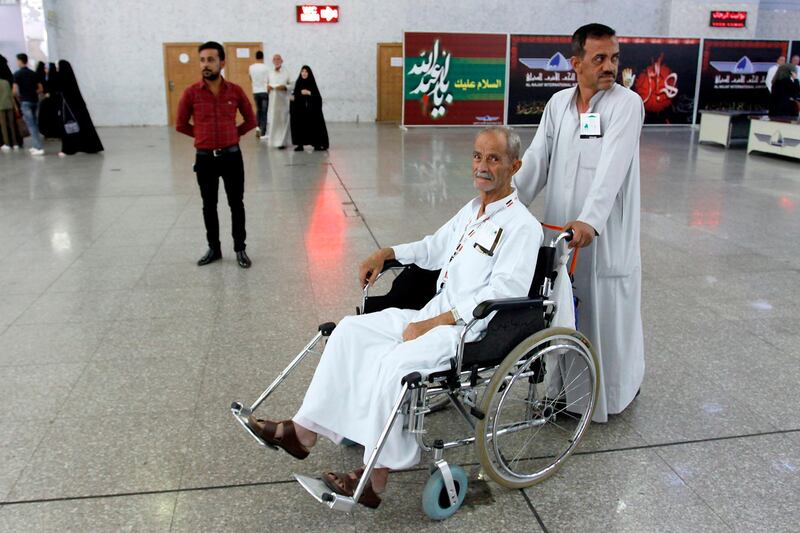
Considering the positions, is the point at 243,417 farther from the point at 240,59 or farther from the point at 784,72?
the point at 240,59

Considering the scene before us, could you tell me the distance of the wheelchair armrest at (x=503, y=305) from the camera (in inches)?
79.0

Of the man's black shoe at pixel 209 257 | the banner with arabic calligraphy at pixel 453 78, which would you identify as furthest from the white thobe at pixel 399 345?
the banner with arabic calligraphy at pixel 453 78

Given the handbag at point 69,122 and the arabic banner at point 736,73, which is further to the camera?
the arabic banner at point 736,73

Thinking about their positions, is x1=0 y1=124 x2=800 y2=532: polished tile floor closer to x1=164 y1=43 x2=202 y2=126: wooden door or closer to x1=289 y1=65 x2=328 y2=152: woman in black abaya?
x1=289 y1=65 x2=328 y2=152: woman in black abaya

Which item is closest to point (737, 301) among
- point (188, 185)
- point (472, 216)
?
point (472, 216)

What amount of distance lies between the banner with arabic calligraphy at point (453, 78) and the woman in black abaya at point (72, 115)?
661 cm

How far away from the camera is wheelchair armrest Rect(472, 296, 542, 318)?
201cm

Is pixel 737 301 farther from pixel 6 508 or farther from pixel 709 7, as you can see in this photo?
pixel 709 7

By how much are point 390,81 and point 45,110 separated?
27.3ft

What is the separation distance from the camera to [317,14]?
16.5 m

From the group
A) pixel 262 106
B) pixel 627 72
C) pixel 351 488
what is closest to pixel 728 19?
pixel 627 72

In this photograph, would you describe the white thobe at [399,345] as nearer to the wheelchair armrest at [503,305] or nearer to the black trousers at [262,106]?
the wheelchair armrest at [503,305]

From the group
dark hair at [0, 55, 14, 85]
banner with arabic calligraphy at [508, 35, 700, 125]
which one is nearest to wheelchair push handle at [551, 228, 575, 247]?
dark hair at [0, 55, 14, 85]

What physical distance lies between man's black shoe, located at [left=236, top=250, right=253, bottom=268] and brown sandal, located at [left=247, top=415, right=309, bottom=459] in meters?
2.79
